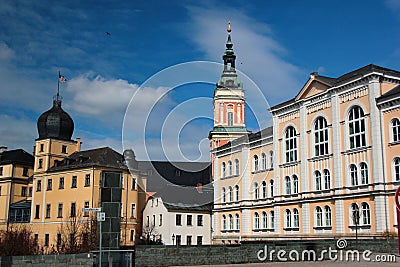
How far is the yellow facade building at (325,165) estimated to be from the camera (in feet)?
128

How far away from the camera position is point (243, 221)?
57688 mm

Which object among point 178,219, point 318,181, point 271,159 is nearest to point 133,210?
point 178,219

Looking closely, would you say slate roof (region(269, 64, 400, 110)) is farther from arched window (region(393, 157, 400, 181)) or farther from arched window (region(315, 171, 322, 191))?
arched window (region(315, 171, 322, 191))

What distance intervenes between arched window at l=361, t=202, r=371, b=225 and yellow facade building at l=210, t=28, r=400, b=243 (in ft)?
0.13

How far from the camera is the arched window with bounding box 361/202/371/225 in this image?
131ft

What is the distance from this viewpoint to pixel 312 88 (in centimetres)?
4784

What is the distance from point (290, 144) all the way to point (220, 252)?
88.9 feet

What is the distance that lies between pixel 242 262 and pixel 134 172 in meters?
9.31

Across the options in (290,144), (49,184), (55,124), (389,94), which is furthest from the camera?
(55,124)

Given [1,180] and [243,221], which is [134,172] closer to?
[243,221]

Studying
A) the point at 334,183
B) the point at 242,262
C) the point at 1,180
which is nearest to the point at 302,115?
the point at 334,183

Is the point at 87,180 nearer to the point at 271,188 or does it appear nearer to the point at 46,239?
the point at 46,239

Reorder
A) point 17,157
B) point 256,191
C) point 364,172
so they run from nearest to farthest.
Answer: point 364,172
point 256,191
point 17,157

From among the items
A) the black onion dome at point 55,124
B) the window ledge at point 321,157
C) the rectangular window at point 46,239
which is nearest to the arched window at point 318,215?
the window ledge at point 321,157
